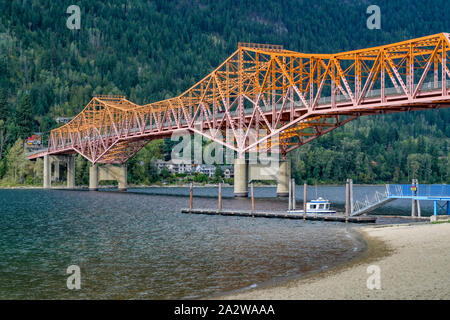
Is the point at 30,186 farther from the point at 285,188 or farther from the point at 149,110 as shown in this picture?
the point at 285,188

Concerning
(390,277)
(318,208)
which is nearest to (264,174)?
(318,208)

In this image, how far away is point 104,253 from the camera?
117ft

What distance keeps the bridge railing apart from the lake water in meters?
6.95

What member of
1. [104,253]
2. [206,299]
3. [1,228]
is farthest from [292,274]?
[1,228]

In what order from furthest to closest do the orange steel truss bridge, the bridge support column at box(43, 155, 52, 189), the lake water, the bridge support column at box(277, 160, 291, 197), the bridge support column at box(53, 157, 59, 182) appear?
the bridge support column at box(53, 157, 59, 182) → the bridge support column at box(43, 155, 52, 189) → the bridge support column at box(277, 160, 291, 197) → the orange steel truss bridge → the lake water

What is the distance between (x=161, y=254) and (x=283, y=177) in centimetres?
6861

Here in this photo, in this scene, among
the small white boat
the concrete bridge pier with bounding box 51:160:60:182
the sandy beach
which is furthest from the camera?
the concrete bridge pier with bounding box 51:160:60:182

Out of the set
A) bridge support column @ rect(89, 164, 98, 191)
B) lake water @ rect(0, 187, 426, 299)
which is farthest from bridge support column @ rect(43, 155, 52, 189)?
lake water @ rect(0, 187, 426, 299)

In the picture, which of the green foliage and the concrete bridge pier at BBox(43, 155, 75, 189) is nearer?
the concrete bridge pier at BBox(43, 155, 75, 189)

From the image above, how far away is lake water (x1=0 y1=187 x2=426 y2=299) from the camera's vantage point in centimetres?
2572

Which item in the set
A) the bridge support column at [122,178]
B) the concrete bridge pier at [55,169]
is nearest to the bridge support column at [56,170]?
the concrete bridge pier at [55,169]

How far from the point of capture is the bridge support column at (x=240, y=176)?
95.9 m

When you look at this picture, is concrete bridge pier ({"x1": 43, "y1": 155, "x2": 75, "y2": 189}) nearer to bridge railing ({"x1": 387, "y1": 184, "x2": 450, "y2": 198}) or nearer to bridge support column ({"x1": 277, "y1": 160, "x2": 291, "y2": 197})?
bridge support column ({"x1": 277, "y1": 160, "x2": 291, "y2": 197})
